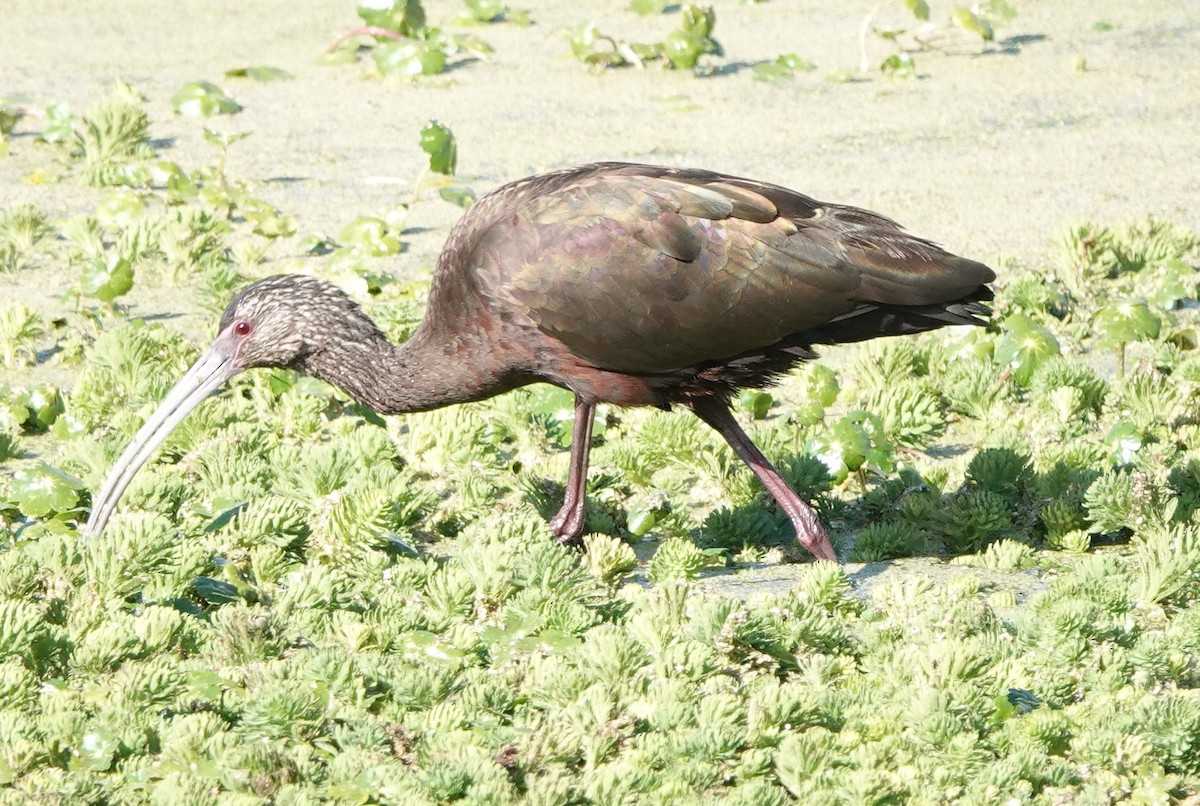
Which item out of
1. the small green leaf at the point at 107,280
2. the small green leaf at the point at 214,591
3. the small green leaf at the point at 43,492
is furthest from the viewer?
the small green leaf at the point at 107,280

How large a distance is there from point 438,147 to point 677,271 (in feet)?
11.5

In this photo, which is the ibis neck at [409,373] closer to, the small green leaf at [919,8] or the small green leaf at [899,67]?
the small green leaf at [919,8]

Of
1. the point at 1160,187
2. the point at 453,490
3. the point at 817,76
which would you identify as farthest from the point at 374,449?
the point at 817,76

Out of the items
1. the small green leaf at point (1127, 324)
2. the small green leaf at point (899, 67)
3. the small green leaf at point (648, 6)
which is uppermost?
the small green leaf at point (648, 6)

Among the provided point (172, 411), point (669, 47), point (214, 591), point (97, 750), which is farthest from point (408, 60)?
point (97, 750)

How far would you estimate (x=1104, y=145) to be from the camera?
10.5 meters

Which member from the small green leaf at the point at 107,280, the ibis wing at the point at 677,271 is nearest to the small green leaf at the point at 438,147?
the small green leaf at the point at 107,280

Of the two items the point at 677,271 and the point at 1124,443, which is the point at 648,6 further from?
the point at 677,271

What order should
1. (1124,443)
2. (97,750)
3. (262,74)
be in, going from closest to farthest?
(97,750)
(1124,443)
(262,74)

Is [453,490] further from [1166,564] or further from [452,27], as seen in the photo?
[452,27]

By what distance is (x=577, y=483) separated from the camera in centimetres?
597

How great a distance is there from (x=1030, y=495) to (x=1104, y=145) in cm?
502

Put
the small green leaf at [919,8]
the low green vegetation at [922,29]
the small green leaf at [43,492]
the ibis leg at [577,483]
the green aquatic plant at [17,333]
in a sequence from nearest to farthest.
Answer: the small green leaf at [43,492] < the ibis leg at [577,483] < the green aquatic plant at [17,333] < the small green leaf at [919,8] < the low green vegetation at [922,29]

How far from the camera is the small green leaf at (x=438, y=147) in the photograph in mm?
8781
